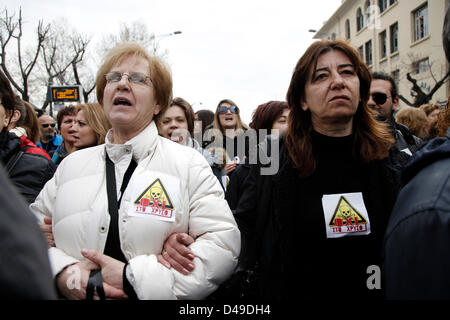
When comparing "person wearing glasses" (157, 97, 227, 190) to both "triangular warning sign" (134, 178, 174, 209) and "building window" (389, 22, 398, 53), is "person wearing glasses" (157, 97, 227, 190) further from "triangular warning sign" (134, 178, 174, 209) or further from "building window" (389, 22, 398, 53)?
"building window" (389, 22, 398, 53)

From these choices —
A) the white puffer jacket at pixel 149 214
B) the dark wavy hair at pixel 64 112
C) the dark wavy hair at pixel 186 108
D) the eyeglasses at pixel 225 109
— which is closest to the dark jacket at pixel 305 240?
the white puffer jacket at pixel 149 214

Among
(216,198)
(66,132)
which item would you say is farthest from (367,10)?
(216,198)

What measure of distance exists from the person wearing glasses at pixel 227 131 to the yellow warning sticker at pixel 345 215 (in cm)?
266

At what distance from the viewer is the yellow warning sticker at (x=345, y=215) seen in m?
1.82

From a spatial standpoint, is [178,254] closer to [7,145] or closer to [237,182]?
[237,182]

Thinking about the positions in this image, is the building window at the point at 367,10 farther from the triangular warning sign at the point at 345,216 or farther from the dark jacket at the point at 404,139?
the triangular warning sign at the point at 345,216

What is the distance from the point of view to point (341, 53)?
6.82 ft

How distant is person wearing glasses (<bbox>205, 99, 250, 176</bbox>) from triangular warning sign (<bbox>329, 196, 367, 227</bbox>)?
106 inches

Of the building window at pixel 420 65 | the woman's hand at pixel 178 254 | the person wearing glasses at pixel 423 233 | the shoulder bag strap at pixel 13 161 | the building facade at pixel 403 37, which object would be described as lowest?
the woman's hand at pixel 178 254

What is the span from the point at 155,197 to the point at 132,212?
13cm

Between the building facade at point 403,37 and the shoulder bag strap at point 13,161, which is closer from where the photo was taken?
the shoulder bag strap at point 13,161
